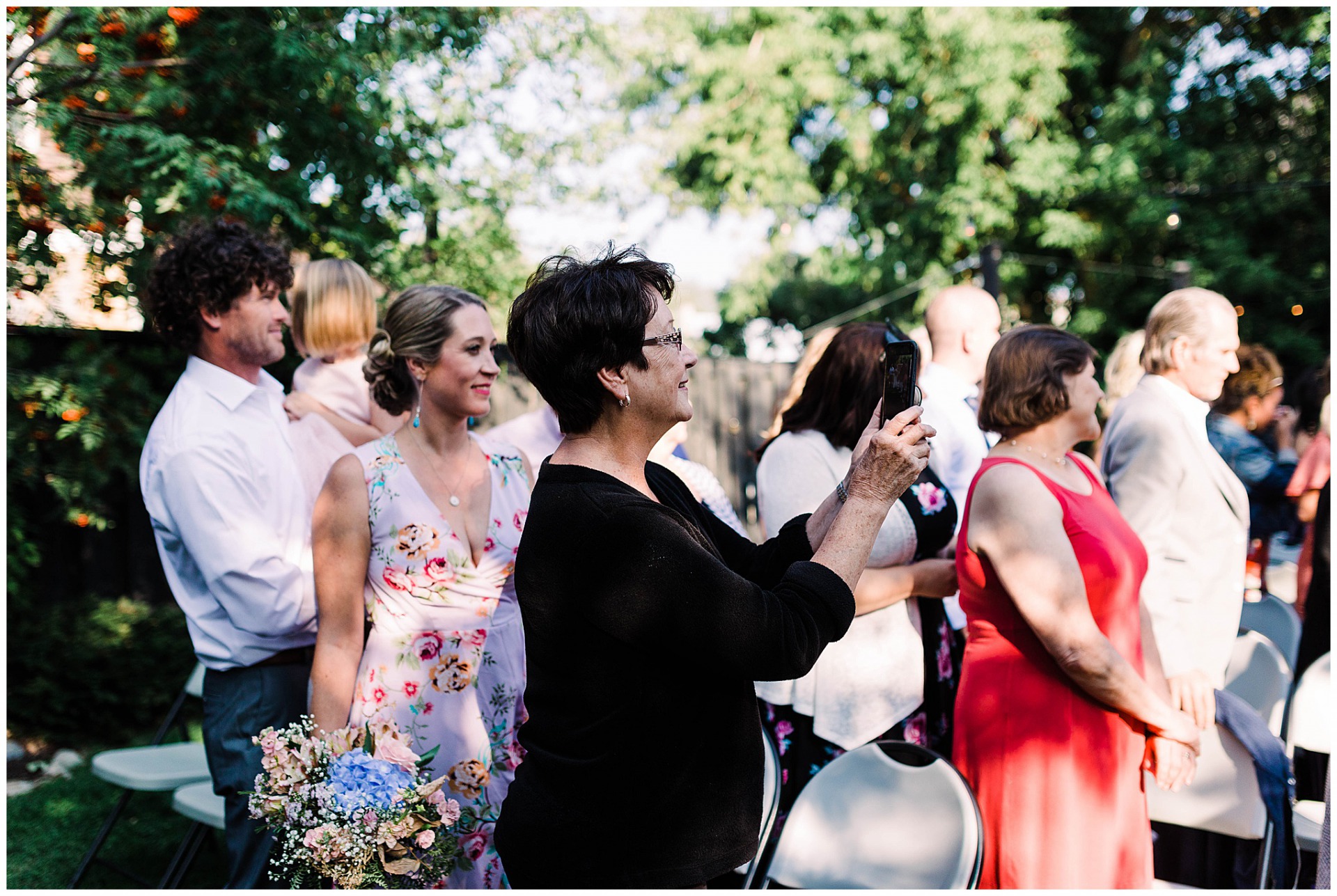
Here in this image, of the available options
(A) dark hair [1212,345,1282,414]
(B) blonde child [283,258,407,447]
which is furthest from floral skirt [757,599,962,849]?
→ (A) dark hair [1212,345,1282,414]

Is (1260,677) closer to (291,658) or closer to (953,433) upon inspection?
(953,433)

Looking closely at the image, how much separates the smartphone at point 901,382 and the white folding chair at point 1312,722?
261cm

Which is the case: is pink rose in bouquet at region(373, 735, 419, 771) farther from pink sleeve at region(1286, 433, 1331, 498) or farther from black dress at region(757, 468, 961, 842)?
pink sleeve at region(1286, 433, 1331, 498)

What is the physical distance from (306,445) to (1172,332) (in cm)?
321

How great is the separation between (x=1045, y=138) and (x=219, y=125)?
38.8 feet

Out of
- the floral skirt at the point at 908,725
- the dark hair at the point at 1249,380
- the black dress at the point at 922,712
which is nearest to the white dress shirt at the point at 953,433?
the black dress at the point at 922,712

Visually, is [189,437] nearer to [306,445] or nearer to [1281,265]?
[306,445]

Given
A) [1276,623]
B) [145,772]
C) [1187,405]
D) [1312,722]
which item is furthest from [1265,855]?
[145,772]

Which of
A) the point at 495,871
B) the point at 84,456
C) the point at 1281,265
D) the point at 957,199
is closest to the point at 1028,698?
the point at 495,871

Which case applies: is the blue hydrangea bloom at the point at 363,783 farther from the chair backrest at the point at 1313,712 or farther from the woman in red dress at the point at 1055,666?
the chair backrest at the point at 1313,712

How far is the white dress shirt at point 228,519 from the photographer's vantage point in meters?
2.62

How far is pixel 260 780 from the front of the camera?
80.3 inches

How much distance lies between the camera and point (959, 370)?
395 cm

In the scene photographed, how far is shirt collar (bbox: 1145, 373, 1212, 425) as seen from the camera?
11.5 ft
